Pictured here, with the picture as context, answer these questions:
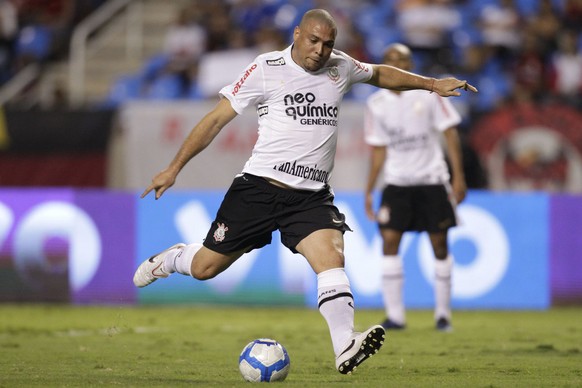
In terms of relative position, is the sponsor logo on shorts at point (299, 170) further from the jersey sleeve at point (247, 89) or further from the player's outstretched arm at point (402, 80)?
the player's outstretched arm at point (402, 80)

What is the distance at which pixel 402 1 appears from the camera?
18.9m

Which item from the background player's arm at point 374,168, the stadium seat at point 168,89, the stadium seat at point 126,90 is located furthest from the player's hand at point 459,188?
the stadium seat at point 126,90

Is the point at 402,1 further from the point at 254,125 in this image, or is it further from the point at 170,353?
the point at 170,353

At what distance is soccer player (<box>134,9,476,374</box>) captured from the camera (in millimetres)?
7402

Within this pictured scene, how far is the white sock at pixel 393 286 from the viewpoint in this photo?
437 inches

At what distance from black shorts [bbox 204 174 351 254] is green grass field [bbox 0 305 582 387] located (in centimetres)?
90

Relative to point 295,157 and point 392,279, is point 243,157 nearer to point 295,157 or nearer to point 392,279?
point 392,279

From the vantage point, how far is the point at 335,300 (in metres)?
7.35

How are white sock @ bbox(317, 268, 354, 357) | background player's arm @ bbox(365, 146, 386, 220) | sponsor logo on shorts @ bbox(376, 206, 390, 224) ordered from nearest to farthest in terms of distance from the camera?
white sock @ bbox(317, 268, 354, 357) → sponsor logo on shorts @ bbox(376, 206, 390, 224) → background player's arm @ bbox(365, 146, 386, 220)

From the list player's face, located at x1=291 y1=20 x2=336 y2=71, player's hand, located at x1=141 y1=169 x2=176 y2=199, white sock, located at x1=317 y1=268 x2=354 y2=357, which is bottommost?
white sock, located at x1=317 y1=268 x2=354 y2=357

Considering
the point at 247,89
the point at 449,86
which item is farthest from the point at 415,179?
the point at 247,89

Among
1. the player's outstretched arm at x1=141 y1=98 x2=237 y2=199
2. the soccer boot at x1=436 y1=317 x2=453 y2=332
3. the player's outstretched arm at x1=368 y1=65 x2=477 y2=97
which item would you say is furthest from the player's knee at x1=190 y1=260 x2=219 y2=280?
the soccer boot at x1=436 y1=317 x2=453 y2=332

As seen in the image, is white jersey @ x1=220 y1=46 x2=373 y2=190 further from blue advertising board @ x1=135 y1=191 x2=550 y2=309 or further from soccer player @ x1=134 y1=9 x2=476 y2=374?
blue advertising board @ x1=135 y1=191 x2=550 y2=309

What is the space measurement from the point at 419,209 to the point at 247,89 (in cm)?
389
